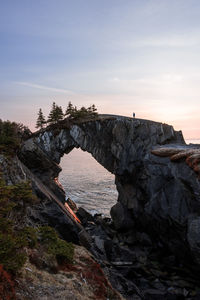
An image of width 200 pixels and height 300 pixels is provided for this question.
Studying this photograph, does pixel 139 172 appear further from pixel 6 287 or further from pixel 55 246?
pixel 6 287

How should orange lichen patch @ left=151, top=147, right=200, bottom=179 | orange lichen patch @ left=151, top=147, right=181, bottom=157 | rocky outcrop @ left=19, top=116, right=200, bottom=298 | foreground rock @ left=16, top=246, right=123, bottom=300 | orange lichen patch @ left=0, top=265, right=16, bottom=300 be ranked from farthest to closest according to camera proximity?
orange lichen patch @ left=151, top=147, right=181, bottom=157 → rocky outcrop @ left=19, top=116, right=200, bottom=298 → orange lichen patch @ left=151, top=147, right=200, bottom=179 → foreground rock @ left=16, top=246, right=123, bottom=300 → orange lichen patch @ left=0, top=265, right=16, bottom=300

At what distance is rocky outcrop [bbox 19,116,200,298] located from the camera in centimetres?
2336

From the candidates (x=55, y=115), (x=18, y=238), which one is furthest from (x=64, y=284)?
(x=55, y=115)

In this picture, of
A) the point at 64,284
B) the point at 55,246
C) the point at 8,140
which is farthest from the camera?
the point at 8,140

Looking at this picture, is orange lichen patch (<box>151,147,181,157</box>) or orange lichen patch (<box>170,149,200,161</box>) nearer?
orange lichen patch (<box>170,149,200,161</box>)

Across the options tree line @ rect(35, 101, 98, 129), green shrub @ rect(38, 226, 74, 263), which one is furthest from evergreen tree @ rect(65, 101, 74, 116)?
green shrub @ rect(38, 226, 74, 263)

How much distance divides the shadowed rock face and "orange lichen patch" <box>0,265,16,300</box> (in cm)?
1875

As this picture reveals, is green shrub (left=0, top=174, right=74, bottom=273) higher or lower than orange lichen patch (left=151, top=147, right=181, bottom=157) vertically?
lower

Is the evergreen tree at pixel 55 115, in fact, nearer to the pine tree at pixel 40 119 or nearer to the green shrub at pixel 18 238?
the pine tree at pixel 40 119

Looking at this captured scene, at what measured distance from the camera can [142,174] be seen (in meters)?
32.2

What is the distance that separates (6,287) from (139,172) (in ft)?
90.8

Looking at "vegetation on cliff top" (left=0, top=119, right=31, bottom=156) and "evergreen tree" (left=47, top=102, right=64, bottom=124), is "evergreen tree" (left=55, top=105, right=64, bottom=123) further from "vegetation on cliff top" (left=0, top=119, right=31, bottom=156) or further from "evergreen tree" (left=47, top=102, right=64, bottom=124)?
"vegetation on cliff top" (left=0, top=119, right=31, bottom=156)

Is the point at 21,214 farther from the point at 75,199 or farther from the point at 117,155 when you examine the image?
the point at 75,199

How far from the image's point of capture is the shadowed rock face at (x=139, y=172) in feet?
77.7
